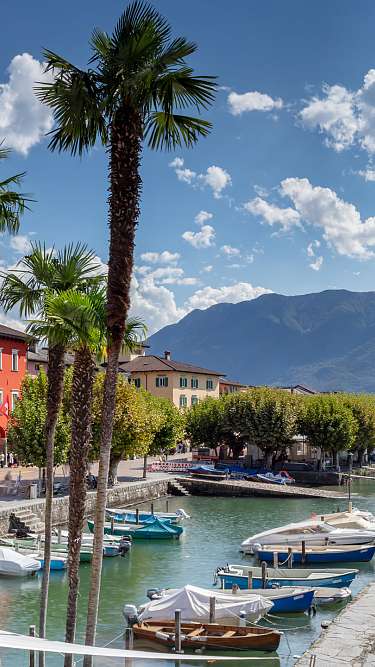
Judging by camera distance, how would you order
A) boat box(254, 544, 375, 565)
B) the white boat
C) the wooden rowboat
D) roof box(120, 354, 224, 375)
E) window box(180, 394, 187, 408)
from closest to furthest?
the wooden rowboat, the white boat, boat box(254, 544, 375, 565), roof box(120, 354, 224, 375), window box(180, 394, 187, 408)

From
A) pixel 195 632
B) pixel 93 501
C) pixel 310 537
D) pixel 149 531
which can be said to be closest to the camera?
pixel 195 632

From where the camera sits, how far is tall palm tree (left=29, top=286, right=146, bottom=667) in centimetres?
1686

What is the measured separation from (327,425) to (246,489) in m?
17.9

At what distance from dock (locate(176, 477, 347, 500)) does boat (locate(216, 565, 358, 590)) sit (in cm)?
3579

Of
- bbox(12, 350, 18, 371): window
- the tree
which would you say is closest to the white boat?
bbox(12, 350, 18, 371): window

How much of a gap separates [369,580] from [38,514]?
21380 mm

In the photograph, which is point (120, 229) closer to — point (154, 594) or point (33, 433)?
point (154, 594)

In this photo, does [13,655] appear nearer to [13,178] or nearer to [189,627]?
[189,627]

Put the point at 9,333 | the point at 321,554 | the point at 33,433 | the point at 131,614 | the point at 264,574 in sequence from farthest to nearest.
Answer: the point at 9,333
the point at 33,433
the point at 321,554
the point at 264,574
the point at 131,614

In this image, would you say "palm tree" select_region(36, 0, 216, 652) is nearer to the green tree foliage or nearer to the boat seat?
the boat seat

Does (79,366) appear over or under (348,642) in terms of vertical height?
over

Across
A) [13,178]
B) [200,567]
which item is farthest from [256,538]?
[13,178]

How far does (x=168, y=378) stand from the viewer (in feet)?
370

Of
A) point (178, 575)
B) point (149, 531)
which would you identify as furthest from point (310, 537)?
point (149, 531)
